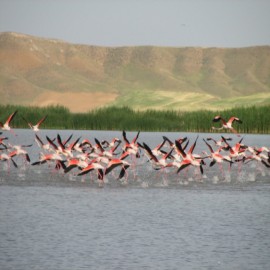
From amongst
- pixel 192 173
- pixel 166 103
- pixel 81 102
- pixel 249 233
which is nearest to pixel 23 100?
pixel 81 102

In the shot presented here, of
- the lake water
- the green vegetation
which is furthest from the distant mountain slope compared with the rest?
the lake water

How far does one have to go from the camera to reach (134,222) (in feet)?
56.0

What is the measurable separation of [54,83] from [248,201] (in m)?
153

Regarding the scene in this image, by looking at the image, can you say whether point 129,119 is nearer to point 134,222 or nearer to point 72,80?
point 134,222

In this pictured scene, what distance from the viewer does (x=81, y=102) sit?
152 m

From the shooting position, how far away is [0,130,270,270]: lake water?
44.6ft

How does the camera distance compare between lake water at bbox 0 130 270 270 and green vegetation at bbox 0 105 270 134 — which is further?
green vegetation at bbox 0 105 270 134

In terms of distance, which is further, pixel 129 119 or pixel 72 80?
pixel 72 80

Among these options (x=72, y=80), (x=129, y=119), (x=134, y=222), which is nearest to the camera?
(x=134, y=222)

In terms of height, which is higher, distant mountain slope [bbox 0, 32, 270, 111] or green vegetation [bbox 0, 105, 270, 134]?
distant mountain slope [bbox 0, 32, 270, 111]

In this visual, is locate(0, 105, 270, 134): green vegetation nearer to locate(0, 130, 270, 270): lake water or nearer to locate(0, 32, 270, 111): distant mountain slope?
locate(0, 130, 270, 270): lake water

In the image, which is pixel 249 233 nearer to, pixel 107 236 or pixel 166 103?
pixel 107 236

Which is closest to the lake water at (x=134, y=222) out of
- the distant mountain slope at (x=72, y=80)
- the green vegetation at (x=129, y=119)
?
the green vegetation at (x=129, y=119)

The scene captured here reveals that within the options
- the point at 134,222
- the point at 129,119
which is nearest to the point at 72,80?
the point at 129,119
